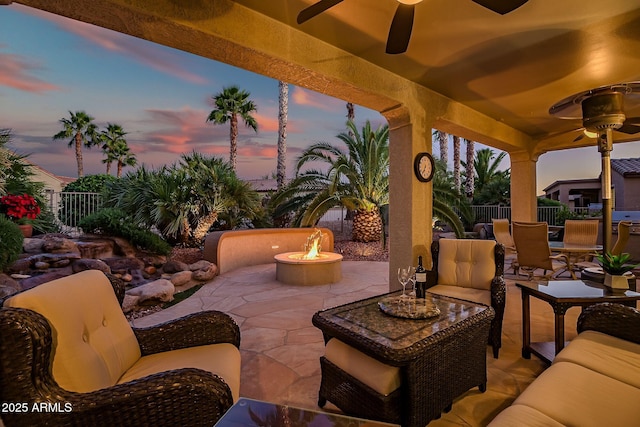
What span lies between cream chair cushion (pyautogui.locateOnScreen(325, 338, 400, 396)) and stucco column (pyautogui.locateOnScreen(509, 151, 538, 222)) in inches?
309

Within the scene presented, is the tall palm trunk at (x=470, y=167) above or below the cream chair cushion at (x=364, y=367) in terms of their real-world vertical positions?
above

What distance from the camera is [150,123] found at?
57.8ft

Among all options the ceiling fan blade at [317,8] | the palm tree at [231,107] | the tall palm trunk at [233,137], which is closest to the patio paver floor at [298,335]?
the ceiling fan blade at [317,8]

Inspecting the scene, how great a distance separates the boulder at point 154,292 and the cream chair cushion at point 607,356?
488 cm

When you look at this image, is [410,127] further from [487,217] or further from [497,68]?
[487,217]

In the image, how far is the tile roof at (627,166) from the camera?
46.2 feet

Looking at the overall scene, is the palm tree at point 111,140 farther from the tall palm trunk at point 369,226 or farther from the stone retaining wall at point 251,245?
the tall palm trunk at point 369,226

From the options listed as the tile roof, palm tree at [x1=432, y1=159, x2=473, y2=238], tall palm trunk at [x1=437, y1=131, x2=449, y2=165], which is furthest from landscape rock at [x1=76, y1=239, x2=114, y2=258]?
the tile roof

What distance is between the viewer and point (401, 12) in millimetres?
2363

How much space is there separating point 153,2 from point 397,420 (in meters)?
3.53

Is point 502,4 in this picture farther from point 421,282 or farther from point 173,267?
point 173,267

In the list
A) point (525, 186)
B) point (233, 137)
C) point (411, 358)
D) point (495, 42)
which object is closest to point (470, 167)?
point (525, 186)

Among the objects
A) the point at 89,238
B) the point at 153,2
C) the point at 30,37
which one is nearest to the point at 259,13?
the point at 153,2

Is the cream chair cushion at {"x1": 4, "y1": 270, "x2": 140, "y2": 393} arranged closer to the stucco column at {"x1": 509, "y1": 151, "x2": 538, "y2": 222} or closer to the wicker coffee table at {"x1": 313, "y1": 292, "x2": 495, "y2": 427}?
the wicker coffee table at {"x1": 313, "y1": 292, "x2": 495, "y2": 427}
